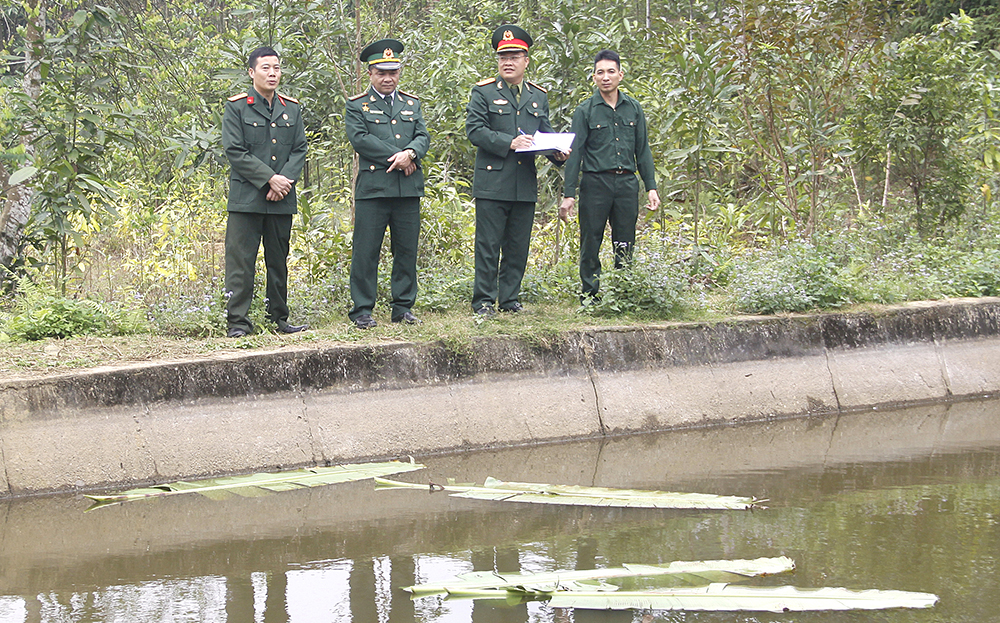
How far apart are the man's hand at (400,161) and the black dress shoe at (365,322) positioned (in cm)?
89

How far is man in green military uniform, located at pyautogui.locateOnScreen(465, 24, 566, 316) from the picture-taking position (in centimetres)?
641

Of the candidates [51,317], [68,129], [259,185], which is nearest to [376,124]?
[259,185]

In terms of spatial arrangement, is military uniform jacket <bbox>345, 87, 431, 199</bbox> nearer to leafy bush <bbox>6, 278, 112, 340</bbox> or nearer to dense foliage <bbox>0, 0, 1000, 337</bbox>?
dense foliage <bbox>0, 0, 1000, 337</bbox>

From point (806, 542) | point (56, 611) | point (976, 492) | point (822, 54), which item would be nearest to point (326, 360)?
point (56, 611)

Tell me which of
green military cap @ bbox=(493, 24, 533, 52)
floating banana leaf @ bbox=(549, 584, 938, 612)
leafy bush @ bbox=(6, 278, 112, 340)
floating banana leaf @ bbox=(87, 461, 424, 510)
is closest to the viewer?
floating banana leaf @ bbox=(549, 584, 938, 612)

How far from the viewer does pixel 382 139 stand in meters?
6.20

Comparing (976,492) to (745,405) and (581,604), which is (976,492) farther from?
(581,604)

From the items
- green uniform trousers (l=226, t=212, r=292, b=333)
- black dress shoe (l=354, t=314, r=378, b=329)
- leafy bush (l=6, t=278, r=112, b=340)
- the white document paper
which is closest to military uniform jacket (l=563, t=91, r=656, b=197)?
the white document paper

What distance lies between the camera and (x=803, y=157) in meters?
9.17

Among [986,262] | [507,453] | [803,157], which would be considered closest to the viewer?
[507,453]

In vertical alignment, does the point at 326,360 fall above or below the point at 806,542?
above

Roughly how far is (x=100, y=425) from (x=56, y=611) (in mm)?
1697

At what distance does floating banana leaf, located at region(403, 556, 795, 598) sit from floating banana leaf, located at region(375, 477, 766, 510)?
0.80 metres

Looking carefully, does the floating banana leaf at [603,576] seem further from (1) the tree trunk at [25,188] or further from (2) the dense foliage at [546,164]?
(1) the tree trunk at [25,188]
